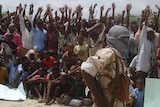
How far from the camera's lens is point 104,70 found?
2287 millimetres

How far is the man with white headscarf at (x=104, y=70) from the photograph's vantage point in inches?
88.0

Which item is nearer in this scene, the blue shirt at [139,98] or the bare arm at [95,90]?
the bare arm at [95,90]

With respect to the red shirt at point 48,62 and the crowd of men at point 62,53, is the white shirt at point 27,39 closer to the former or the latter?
the crowd of men at point 62,53

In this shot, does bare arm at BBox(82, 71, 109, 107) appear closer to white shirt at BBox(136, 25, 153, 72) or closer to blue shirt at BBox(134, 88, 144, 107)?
blue shirt at BBox(134, 88, 144, 107)

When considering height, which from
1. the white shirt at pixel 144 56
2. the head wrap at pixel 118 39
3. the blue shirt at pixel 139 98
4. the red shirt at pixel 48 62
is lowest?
the blue shirt at pixel 139 98

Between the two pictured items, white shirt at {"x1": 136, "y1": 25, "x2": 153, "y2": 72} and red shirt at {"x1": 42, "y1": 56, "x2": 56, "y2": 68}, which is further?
red shirt at {"x1": 42, "y1": 56, "x2": 56, "y2": 68}

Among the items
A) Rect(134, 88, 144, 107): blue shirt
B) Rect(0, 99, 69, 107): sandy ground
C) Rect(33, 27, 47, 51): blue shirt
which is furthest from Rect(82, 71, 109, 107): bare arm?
Rect(33, 27, 47, 51): blue shirt

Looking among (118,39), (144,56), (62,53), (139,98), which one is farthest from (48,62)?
(118,39)

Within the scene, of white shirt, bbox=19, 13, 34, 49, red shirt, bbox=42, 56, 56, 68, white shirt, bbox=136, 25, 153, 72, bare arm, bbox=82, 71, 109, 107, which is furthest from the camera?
white shirt, bbox=19, 13, 34, 49

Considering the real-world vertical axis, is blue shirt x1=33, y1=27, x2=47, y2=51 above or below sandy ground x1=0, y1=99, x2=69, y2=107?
above

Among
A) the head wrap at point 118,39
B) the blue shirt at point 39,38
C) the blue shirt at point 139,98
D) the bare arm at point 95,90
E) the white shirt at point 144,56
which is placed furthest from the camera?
the blue shirt at point 39,38

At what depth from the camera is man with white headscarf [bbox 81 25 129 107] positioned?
2234 mm

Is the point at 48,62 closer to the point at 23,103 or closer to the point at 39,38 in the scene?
the point at 39,38

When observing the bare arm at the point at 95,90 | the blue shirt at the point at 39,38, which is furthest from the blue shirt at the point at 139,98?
the bare arm at the point at 95,90
